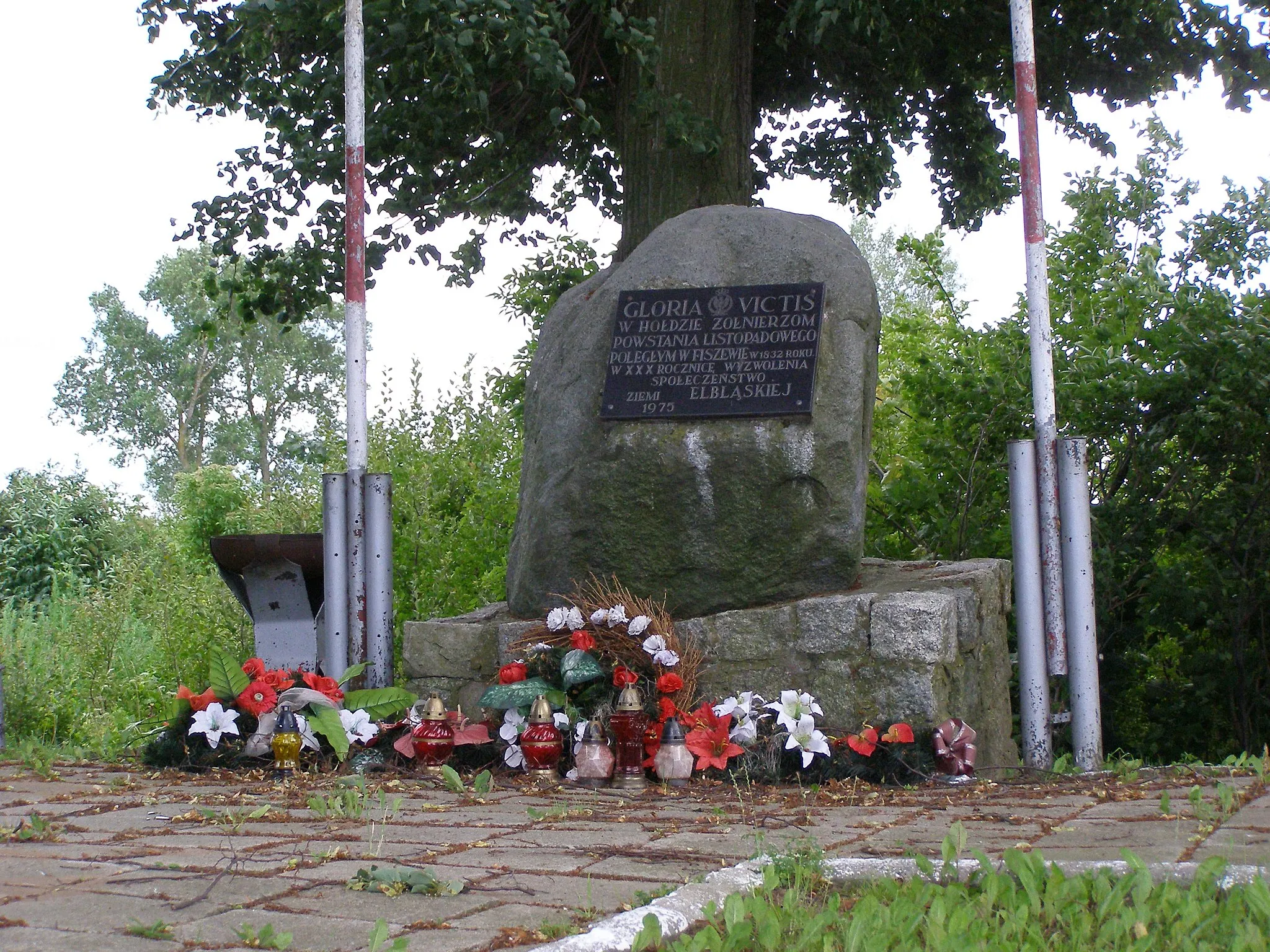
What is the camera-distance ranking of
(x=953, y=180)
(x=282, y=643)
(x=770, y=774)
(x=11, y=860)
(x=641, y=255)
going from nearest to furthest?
(x=11, y=860), (x=770, y=774), (x=641, y=255), (x=282, y=643), (x=953, y=180)

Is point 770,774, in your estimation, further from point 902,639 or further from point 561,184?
point 561,184

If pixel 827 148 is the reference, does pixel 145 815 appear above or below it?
below

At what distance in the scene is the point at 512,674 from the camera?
502cm

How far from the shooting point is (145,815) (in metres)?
3.67

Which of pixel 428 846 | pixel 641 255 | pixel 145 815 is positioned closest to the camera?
pixel 428 846

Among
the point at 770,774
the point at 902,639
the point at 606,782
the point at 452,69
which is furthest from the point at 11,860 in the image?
the point at 452,69

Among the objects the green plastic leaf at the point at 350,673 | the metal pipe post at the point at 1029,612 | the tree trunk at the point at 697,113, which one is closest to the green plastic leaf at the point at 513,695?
the green plastic leaf at the point at 350,673

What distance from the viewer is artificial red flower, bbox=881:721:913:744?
4.64 m

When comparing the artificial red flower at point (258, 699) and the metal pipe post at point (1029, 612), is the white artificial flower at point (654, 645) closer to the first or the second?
the metal pipe post at point (1029, 612)

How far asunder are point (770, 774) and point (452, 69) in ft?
14.2

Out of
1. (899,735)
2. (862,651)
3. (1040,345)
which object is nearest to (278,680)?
(862,651)

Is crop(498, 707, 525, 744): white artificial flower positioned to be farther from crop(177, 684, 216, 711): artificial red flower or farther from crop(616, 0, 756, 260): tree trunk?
crop(616, 0, 756, 260): tree trunk

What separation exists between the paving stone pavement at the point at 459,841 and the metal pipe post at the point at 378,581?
2.90ft

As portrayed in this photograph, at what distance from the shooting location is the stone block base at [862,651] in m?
4.79
